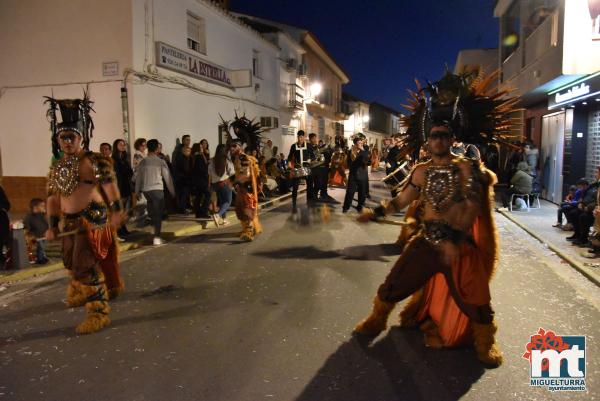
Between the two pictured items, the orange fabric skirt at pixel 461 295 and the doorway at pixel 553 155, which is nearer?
the orange fabric skirt at pixel 461 295

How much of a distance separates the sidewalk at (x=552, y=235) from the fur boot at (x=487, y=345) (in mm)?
3121

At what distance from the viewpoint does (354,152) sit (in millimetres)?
11367

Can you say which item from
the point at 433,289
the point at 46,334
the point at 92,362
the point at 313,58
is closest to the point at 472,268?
the point at 433,289

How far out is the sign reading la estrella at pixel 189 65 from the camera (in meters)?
12.3

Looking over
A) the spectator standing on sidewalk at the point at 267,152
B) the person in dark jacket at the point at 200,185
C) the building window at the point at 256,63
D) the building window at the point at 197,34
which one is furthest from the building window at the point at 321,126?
the person in dark jacket at the point at 200,185

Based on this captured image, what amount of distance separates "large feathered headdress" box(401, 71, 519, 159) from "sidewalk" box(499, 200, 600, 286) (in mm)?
2439

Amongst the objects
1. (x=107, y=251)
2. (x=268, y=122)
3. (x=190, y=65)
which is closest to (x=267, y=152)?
(x=190, y=65)

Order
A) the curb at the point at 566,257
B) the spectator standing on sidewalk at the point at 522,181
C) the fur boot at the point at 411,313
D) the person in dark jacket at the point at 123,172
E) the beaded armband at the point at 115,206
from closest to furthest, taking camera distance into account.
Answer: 1. the fur boot at the point at 411,313
2. the beaded armband at the point at 115,206
3. the curb at the point at 566,257
4. the person in dark jacket at the point at 123,172
5. the spectator standing on sidewalk at the point at 522,181

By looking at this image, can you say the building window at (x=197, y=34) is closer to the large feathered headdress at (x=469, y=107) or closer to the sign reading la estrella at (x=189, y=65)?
the sign reading la estrella at (x=189, y=65)

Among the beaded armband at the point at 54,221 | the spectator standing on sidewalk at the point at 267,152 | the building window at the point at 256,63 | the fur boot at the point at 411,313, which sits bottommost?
the fur boot at the point at 411,313

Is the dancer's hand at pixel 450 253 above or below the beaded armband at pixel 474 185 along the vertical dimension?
below

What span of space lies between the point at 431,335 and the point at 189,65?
463 inches

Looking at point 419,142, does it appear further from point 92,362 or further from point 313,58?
point 313,58

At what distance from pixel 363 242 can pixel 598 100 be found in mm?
6901
